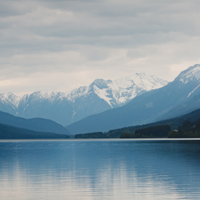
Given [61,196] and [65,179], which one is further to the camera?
[65,179]

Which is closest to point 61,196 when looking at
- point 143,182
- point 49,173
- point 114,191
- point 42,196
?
point 42,196

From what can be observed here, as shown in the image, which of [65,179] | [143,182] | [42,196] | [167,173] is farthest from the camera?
[167,173]

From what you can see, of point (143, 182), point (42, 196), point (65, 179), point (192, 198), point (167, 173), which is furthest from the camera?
point (167, 173)

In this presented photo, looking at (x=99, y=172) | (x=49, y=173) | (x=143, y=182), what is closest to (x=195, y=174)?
(x=143, y=182)

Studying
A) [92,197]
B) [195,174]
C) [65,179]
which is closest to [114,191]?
[92,197]

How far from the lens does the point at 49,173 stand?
265ft

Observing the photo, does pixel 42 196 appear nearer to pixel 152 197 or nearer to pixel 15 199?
pixel 15 199

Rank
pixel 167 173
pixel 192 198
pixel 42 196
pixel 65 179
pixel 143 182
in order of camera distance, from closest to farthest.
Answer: pixel 192 198
pixel 42 196
pixel 143 182
pixel 65 179
pixel 167 173

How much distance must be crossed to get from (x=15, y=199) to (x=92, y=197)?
29.5 feet

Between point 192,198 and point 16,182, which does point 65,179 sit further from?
point 192,198

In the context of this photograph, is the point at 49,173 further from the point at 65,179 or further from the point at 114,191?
the point at 114,191

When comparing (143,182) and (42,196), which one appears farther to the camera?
(143,182)

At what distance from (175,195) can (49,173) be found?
30.9 meters

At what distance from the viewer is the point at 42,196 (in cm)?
5656
